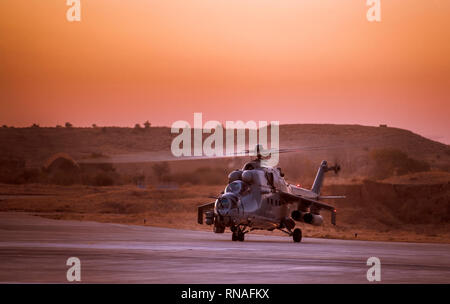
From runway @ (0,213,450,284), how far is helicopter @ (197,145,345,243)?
1.41m

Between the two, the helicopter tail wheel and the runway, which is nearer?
the runway

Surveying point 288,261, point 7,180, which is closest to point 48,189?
point 7,180

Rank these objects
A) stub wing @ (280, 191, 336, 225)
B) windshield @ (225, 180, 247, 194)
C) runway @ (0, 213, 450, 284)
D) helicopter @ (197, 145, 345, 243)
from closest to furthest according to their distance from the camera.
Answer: runway @ (0, 213, 450, 284), helicopter @ (197, 145, 345, 243), windshield @ (225, 180, 247, 194), stub wing @ (280, 191, 336, 225)

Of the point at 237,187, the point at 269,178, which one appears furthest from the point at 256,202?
the point at 269,178

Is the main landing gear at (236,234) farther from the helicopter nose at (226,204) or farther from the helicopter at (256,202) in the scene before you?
the helicopter nose at (226,204)

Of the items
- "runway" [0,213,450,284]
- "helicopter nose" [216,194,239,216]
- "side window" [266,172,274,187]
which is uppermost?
"side window" [266,172,274,187]

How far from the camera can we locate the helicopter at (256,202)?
1566 inches

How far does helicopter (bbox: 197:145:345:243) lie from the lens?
39.8 metres

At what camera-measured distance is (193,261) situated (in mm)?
27531

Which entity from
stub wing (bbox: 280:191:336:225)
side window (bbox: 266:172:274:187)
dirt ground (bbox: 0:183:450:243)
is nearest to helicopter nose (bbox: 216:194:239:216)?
side window (bbox: 266:172:274:187)

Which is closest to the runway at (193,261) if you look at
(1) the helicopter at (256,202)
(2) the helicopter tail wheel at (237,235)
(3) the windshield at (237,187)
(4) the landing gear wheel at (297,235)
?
(2) the helicopter tail wheel at (237,235)

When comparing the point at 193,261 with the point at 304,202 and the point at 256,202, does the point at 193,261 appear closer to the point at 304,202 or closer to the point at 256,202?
the point at 256,202

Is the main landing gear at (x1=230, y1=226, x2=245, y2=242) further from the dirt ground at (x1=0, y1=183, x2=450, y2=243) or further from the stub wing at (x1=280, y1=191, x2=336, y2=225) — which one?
the dirt ground at (x1=0, y1=183, x2=450, y2=243)

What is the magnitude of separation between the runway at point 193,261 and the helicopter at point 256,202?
141 cm
